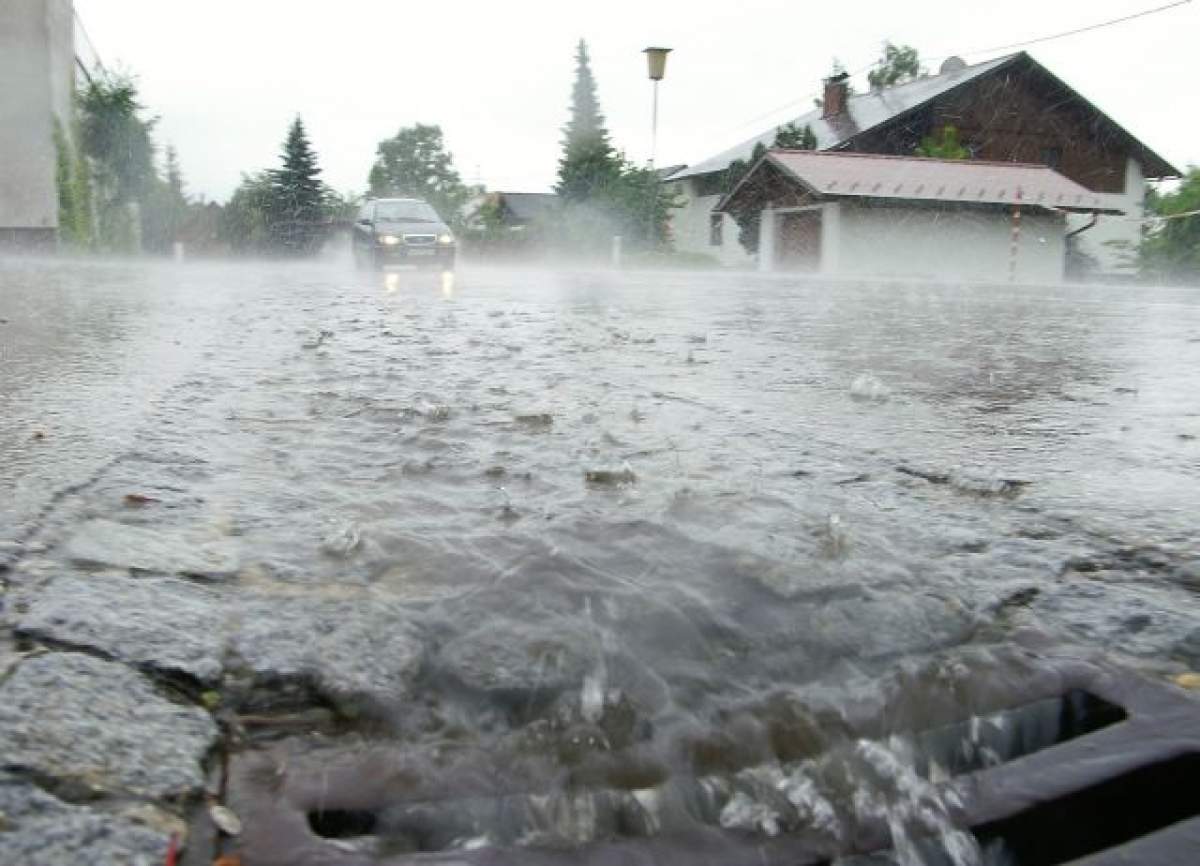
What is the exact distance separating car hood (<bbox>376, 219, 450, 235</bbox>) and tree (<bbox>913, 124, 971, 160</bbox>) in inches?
661

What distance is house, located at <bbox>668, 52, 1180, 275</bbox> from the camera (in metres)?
33.6

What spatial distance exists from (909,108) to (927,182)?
7.68m

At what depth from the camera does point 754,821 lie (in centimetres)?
135

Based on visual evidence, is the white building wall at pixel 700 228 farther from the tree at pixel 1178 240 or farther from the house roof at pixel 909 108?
the tree at pixel 1178 240

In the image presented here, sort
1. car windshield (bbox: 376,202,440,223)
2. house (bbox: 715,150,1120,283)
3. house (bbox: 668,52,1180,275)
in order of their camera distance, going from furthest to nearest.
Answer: house (bbox: 668,52,1180,275), house (bbox: 715,150,1120,283), car windshield (bbox: 376,202,440,223)

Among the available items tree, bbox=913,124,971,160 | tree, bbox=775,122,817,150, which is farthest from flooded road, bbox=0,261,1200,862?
tree, bbox=775,122,817,150

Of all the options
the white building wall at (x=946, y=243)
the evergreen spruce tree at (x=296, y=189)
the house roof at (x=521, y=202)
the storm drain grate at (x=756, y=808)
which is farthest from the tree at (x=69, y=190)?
the house roof at (x=521, y=202)

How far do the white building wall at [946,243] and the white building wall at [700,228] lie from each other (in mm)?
9415

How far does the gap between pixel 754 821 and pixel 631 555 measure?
2.88ft

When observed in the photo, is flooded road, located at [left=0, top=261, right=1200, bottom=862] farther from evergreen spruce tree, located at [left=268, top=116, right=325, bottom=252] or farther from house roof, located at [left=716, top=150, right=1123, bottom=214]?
evergreen spruce tree, located at [left=268, top=116, right=325, bottom=252]

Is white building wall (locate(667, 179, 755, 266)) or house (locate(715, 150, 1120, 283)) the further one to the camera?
white building wall (locate(667, 179, 755, 266))

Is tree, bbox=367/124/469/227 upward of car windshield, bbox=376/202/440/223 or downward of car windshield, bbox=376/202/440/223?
upward

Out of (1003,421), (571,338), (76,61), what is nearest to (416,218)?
(76,61)

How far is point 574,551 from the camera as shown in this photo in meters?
2.20
